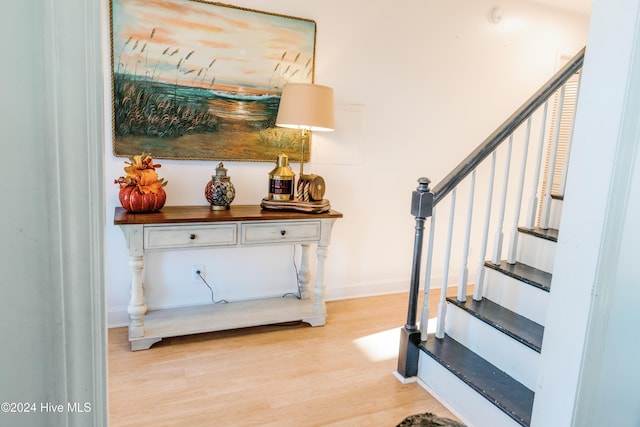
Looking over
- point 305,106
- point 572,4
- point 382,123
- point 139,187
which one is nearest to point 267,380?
point 139,187

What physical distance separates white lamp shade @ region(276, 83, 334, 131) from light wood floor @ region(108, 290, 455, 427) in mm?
1401

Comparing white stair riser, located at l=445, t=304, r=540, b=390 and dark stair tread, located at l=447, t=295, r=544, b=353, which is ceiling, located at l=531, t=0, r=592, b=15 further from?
white stair riser, located at l=445, t=304, r=540, b=390

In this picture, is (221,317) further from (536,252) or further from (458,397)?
(536,252)

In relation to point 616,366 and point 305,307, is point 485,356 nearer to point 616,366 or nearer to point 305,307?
point 616,366

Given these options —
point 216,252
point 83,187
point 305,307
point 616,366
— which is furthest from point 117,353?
point 616,366

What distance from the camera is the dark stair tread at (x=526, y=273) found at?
212 centimetres

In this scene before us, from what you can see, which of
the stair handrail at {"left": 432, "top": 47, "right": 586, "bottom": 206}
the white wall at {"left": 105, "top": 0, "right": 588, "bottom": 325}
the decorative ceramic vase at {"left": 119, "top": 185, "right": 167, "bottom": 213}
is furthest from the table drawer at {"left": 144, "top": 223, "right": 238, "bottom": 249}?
the stair handrail at {"left": 432, "top": 47, "right": 586, "bottom": 206}

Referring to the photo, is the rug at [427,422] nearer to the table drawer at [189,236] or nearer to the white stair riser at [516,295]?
the white stair riser at [516,295]

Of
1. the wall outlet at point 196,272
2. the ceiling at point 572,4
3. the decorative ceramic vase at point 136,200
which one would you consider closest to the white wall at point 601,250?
the decorative ceramic vase at point 136,200

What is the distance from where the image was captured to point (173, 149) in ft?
9.07

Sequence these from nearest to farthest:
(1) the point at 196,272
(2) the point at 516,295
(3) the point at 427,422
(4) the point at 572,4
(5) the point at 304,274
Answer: (3) the point at 427,422 < (2) the point at 516,295 < (1) the point at 196,272 < (5) the point at 304,274 < (4) the point at 572,4

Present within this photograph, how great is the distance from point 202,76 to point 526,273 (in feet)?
7.56

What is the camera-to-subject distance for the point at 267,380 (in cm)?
225

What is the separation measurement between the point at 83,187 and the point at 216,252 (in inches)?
A: 95.2
